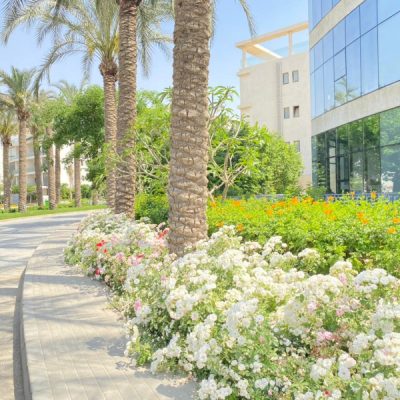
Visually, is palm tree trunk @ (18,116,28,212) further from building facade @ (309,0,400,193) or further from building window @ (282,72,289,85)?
building facade @ (309,0,400,193)

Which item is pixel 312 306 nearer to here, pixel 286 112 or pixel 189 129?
pixel 189 129

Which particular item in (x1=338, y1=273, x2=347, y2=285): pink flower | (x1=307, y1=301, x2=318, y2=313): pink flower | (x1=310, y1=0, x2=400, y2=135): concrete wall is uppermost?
(x1=310, y1=0, x2=400, y2=135): concrete wall

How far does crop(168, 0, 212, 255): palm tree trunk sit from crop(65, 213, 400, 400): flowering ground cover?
132 cm

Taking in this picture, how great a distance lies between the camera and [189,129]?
6375mm

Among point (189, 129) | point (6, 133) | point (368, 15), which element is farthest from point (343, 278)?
point (6, 133)

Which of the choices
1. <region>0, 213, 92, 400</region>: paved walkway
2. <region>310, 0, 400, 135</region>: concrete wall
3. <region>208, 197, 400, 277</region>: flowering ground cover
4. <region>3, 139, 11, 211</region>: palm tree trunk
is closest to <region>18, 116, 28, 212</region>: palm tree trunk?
<region>3, 139, 11, 211</region>: palm tree trunk

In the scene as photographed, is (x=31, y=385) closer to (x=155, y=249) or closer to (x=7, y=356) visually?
(x=7, y=356)

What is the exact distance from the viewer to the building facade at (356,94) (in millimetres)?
16219

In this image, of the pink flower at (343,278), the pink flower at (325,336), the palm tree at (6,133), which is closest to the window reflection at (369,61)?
the pink flower at (343,278)

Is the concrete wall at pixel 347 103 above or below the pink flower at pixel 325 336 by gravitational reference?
above

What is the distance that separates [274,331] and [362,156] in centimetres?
1600

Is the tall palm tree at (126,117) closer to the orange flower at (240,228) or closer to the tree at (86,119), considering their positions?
the orange flower at (240,228)

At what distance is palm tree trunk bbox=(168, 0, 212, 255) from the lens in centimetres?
632

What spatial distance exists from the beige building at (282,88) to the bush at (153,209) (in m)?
25.9
